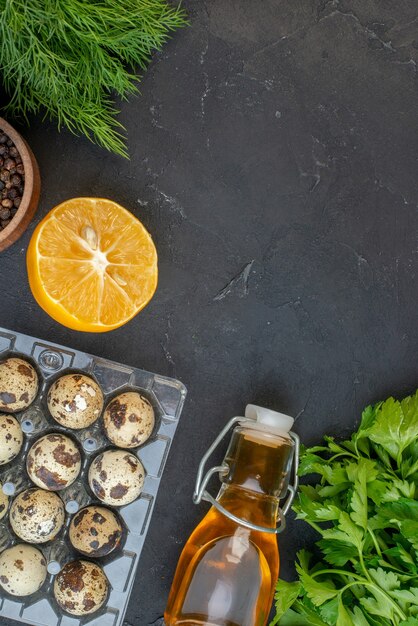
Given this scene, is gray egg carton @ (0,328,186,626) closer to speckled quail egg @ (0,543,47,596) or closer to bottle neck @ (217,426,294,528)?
speckled quail egg @ (0,543,47,596)

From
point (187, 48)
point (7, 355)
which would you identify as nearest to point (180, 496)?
point (7, 355)

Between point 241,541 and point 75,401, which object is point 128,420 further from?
point 241,541

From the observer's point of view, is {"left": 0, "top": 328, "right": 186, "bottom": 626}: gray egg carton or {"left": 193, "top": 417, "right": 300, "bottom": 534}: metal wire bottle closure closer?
{"left": 193, "top": 417, "right": 300, "bottom": 534}: metal wire bottle closure

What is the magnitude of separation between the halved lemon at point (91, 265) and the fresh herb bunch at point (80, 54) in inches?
7.3

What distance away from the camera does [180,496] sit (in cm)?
139

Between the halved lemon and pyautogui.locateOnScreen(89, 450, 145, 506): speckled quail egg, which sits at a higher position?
the halved lemon

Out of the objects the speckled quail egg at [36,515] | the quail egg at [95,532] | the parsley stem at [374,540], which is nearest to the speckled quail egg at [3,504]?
the speckled quail egg at [36,515]

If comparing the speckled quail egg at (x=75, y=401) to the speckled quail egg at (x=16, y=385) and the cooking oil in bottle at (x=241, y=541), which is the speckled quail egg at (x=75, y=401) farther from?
the cooking oil in bottle at (x=241, y=541)

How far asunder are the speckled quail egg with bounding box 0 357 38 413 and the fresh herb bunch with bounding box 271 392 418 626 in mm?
496

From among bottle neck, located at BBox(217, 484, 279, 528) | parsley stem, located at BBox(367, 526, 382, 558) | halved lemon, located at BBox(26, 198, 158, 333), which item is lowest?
bottle neck, located at BBox(217, 484, 279, 528)

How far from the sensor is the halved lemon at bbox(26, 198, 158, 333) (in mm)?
1229

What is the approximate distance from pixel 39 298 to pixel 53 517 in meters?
0.37

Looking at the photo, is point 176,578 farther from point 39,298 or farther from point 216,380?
point 39,298

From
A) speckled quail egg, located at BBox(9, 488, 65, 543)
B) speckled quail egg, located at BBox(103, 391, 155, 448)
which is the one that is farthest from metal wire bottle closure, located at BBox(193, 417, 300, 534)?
speckled quail egg, located at BBox(9, 488, 65, 543)
